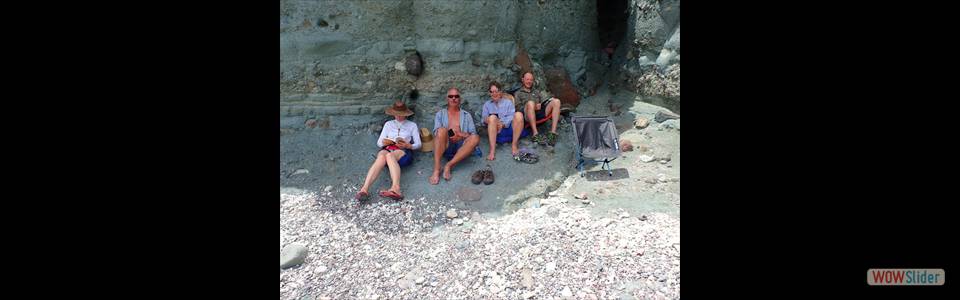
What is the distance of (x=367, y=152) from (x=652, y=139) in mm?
3588

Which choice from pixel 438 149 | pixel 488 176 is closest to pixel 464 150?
pixel 438 149

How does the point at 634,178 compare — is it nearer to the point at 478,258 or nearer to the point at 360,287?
the point at 478,258

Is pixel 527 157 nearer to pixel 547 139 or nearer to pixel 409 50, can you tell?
pixel 547 139

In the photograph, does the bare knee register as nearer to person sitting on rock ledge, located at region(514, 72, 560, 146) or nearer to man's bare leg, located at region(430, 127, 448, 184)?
man's bare leg, located at region(430, 127, 448, 184)

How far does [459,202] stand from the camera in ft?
12.2

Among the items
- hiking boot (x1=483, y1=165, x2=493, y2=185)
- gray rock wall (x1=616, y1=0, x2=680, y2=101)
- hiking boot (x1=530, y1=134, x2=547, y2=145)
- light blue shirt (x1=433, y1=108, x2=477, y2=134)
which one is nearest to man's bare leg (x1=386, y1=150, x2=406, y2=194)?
light blue shirt (x1=433, y1=108, x2=477, y2=134)

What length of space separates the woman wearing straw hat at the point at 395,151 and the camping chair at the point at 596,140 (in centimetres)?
185

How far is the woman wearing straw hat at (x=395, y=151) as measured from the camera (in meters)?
3.71

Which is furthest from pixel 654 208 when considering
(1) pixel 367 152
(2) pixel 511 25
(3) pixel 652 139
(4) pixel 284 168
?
(4) pixel 284 168

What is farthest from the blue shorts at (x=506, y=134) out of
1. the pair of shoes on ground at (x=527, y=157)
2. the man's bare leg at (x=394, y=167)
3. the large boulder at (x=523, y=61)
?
the man's bare leg at (x=394, y=167)

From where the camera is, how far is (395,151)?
395 cm

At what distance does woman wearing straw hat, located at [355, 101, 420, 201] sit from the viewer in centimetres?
371

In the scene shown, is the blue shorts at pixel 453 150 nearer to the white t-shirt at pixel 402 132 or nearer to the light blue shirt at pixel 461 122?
the light blue shirt at pixel 461 122

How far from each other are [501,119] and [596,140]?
115 centimetres
